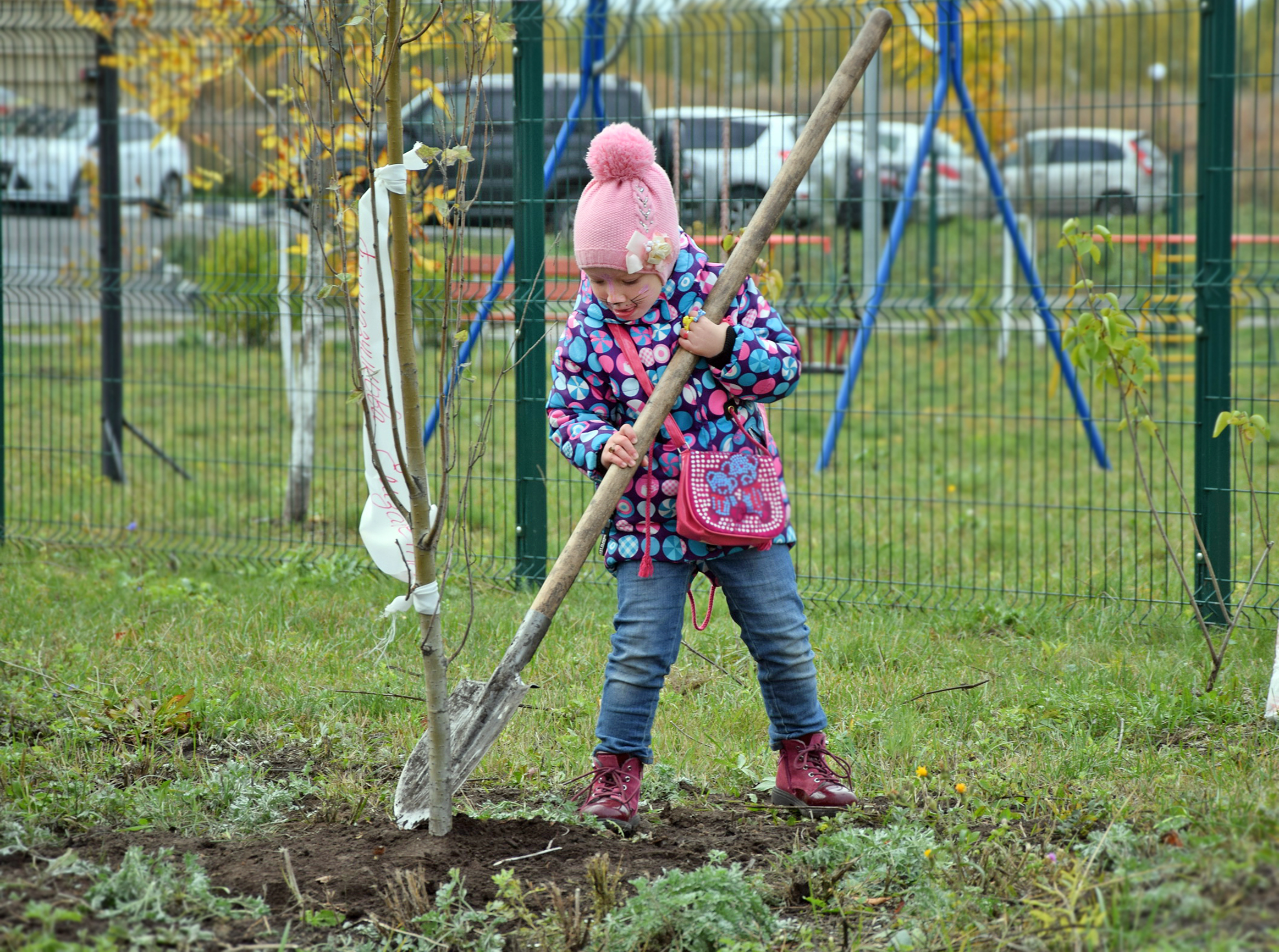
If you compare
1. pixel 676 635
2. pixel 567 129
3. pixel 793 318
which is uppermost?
pixel 567 129

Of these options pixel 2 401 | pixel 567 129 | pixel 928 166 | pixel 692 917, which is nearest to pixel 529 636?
pixel 692 917

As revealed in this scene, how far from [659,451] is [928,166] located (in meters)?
12.6

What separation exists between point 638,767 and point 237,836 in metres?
0.95

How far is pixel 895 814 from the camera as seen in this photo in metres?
2.91

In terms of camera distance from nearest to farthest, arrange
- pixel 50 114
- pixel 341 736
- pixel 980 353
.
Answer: pixel 341 736 < pixel 50 114 < pixel 980 353

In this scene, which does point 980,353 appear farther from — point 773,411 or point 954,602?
point 954,602

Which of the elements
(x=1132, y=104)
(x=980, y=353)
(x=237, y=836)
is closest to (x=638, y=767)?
(x=237, y=836)

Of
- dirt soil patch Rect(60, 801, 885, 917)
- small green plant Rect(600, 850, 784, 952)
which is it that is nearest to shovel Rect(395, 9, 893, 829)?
dirt soil patch Rect(60, 801, 885, 917)

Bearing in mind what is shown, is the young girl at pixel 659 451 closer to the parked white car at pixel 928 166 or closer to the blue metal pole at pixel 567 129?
the blue metal pole at pixel 567 129

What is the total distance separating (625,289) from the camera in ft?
9.54

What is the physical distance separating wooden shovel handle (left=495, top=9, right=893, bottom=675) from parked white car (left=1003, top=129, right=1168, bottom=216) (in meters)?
1.76

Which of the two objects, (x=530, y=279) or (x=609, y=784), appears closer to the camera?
(x=609, y=784)

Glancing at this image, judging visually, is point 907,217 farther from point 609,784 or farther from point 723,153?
point 609,784

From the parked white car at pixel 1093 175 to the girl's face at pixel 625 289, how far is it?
233 cm
